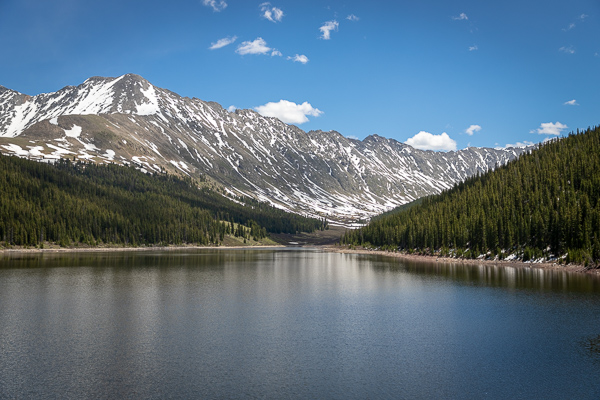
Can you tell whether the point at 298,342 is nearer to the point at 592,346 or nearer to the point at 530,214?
the point at 592,346

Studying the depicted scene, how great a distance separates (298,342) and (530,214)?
9707cm

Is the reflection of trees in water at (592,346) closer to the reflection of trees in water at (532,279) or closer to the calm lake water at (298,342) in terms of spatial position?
the calm lake water at (298,342)

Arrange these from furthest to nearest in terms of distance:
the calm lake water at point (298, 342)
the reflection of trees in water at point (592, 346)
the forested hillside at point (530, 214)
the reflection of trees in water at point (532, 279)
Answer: the forested hillside at point (530, 214), the reflection of trees in water at point (532, 279), the reflection of trees in water at point (592, 346), the calm lake water at point (298, 342)

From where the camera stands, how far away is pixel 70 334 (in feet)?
114

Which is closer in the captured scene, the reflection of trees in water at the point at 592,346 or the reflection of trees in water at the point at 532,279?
the reflection of trees in water at the point at 592,346

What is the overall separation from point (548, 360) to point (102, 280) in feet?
203

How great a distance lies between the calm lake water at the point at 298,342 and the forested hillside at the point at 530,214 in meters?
37.3

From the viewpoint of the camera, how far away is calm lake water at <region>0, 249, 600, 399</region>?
24344 mm

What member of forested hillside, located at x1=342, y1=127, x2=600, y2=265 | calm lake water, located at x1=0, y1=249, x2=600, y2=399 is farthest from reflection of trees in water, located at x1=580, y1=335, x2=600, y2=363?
forested hillside, located at x1=342, y1=127, x2=600, y2=265

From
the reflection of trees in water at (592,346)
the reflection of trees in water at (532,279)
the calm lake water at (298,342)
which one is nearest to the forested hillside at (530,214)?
the reflection of trees in water at (532,279)

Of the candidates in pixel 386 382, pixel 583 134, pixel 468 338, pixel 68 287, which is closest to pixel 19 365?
pixel 386 382

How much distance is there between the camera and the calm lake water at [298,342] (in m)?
24.3

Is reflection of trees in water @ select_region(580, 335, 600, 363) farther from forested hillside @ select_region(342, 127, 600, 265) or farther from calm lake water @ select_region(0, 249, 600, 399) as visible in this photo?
forested hillside @ select_region(342, 127, 600, 265)

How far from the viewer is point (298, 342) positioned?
33594mm
